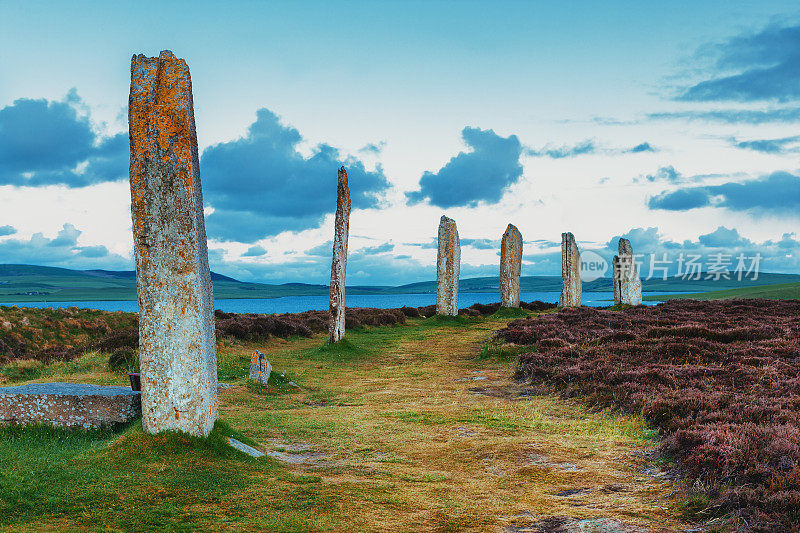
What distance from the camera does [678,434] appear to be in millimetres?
8047

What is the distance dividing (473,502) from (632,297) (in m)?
34.5

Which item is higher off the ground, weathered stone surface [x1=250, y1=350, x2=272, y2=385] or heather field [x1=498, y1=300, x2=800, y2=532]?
heather field [x1=498, y1=300, x2=800, y2=532]

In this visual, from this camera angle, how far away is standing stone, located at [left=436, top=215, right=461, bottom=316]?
3147 centimetres

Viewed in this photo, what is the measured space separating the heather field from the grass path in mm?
527

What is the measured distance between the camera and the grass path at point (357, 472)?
5.67m

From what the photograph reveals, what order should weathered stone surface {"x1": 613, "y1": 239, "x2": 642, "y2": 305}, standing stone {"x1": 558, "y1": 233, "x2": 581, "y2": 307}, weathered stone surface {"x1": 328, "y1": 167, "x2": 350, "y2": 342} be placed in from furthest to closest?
1. standing stone {"x1": 558, "y1": 233, "x2": 581, "y2": 307}
2. weathered stone surface {"x1": 613, "y1": 239, "x2": 642, "y2": 305}
3. weathered stone surface {"x1": 328, "y1": 167, "x2": 350, "y2": 342}

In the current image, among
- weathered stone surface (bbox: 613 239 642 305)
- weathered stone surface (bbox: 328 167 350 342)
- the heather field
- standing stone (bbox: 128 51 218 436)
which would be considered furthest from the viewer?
weathered stone surface (bbox: 613 239 642 305)

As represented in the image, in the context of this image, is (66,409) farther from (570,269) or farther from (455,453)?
(570,269)

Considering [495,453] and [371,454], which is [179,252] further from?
[495,453]

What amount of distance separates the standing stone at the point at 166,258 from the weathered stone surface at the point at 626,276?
3407 cm

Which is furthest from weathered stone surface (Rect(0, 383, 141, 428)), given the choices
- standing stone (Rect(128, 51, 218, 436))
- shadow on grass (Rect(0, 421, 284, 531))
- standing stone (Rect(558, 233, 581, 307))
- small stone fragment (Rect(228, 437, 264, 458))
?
standing stone (Rect(558, 233, 581, 307))

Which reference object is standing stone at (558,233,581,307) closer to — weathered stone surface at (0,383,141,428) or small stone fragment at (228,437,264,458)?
small stone fragment at (228,437,264,458)

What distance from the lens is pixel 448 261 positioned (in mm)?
31500

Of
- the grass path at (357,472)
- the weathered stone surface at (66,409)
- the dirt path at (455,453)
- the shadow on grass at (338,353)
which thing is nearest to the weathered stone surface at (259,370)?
the dirt path at (455,453)
